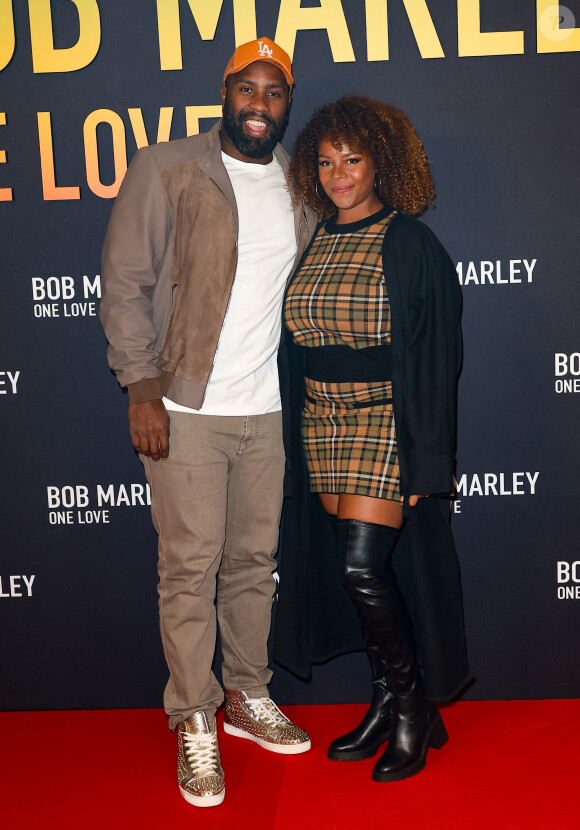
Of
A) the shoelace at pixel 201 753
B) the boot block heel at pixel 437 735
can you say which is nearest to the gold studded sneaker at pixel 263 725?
the shoelace at pixel 201 753

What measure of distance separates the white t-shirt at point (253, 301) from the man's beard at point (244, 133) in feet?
0.18

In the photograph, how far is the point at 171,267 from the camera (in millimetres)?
2303

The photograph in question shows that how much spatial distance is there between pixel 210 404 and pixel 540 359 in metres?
1.18

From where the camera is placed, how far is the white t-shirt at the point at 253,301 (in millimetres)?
2285

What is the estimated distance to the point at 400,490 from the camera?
2.20 meters

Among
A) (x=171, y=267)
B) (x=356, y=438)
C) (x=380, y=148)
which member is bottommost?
(x=356, y=438)

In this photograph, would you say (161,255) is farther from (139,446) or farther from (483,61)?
(483,61)

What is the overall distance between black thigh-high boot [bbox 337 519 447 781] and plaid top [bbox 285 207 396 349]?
54 cm

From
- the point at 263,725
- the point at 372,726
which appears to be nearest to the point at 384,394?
the point at 372,726

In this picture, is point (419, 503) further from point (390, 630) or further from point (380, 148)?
point (380, 148)

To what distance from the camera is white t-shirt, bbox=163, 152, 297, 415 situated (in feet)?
7.50

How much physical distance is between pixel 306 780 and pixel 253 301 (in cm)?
142

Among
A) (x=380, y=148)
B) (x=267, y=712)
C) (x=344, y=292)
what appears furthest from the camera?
(x=267, y=712)

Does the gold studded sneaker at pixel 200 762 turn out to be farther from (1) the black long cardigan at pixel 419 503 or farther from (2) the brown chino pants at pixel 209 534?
(1) the black long cardigan at pixel 419 503
